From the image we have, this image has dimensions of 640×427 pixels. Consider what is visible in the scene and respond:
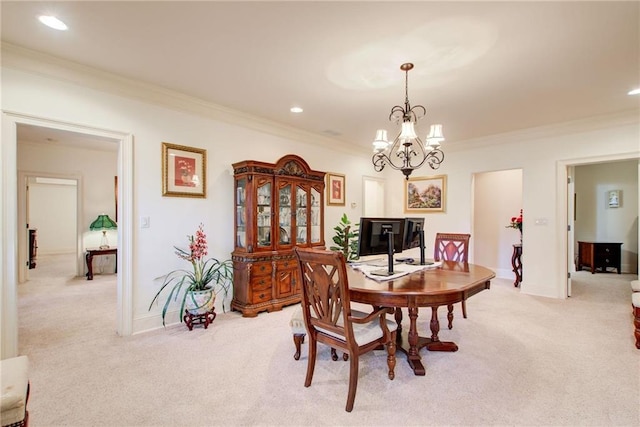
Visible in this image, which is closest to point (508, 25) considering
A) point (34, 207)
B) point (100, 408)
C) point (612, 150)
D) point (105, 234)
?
point (612, 150)

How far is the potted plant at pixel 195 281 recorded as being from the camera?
314cm

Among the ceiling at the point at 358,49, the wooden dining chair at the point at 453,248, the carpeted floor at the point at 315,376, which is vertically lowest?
the carpeted floor at the point at 315,376

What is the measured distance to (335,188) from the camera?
17.4ft

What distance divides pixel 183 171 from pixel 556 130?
197 inches

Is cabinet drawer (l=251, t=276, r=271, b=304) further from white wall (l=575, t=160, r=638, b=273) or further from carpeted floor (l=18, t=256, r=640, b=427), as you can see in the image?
white wall (l=575, t=160, r=638, b=273)

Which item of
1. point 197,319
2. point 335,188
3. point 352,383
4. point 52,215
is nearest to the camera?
point 352,383

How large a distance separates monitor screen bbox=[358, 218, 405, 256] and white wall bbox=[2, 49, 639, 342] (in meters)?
2.11

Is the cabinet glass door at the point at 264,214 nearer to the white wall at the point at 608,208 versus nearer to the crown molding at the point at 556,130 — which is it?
the crown molding at the point at 556,130

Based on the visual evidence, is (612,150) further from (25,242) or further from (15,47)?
(25,242)

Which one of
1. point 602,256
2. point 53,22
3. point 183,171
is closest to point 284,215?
point 183,171

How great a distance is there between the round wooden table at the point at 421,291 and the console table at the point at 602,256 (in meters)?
5.26

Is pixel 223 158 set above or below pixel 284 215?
above

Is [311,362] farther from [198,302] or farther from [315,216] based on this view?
[315,216]

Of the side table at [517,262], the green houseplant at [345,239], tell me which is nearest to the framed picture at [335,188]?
the green houseplant at [345,239]
